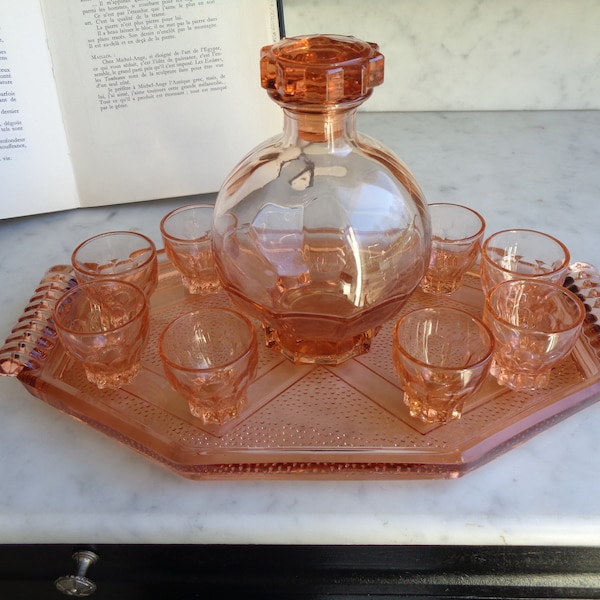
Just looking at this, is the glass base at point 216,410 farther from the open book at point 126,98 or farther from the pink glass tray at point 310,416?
the open book at point 126,98

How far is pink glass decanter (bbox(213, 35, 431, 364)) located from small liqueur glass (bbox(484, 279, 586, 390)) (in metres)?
0.08

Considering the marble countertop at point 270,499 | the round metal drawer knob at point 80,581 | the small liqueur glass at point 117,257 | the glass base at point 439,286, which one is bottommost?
the round metal drawer knob at point 80,581

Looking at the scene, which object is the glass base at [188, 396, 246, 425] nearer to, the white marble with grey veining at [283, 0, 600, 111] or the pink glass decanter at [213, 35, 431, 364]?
the pink glass decanter at [213, 35, 431, 364]

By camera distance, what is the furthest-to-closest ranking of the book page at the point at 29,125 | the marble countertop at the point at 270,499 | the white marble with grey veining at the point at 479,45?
1. the white marble with grey veining at the point at 479,45
2. the book page at the point at 29,125
3. the marble countertop at the point at 270,499

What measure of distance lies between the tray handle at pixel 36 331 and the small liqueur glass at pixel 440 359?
0.98 ft

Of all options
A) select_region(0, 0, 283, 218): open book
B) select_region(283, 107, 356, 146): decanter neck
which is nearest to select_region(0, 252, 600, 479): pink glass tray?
select_region(283, 107, 356, 146): decanter neck

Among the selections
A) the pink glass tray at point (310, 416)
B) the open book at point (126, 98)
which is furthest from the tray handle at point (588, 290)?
the open book at point (126, 98)

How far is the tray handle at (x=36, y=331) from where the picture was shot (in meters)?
0.58

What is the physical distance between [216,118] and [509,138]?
424mm

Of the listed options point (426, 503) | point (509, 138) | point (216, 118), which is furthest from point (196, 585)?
point (509, 138)

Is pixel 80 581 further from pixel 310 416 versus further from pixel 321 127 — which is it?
pixel 321 127

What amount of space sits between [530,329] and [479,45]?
1.85ft

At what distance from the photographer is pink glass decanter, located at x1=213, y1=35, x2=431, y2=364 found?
56cm

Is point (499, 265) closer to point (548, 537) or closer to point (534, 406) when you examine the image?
point (534, 406)
